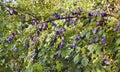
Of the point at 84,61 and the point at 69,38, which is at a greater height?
the point at 69,38

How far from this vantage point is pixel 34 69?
6.59ft

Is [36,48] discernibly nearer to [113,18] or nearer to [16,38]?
[16,38]

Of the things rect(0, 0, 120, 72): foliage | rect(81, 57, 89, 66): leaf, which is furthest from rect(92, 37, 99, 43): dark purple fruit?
rect(81, 57, 89, 66): leaf

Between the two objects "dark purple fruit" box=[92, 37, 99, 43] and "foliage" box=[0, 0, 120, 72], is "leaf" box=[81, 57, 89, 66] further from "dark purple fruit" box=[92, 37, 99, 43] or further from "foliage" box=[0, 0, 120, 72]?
"dark purple fruit" box=[92, 37, 99, 43]

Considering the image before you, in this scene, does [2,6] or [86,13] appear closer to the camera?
[86,13]

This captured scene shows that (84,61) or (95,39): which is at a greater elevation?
(95,39)

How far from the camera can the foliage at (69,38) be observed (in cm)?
193

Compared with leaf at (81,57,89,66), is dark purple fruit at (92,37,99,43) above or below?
above

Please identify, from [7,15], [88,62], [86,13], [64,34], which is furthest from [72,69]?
[7,15]

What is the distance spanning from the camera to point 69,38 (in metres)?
2.06

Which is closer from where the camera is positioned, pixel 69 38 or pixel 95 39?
Result: pixel 95 39

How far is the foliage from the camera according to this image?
1.93 metres

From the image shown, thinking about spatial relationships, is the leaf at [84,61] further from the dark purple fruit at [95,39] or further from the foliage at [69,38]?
the dark purple fruit at [95,39]

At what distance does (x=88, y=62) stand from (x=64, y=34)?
24cm
